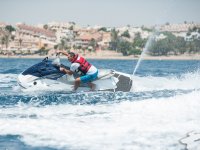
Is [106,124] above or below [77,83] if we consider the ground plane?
below

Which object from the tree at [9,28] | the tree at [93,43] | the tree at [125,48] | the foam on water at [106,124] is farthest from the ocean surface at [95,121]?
→ the tree at [9,28]

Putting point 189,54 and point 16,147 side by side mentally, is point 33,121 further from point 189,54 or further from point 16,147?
point 189,54

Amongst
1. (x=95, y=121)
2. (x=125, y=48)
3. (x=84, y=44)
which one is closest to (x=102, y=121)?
(x=95, y=121)

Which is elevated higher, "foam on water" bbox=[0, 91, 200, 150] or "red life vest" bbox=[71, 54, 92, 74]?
"red life vest" bbox=[71, 54, 92, 74]

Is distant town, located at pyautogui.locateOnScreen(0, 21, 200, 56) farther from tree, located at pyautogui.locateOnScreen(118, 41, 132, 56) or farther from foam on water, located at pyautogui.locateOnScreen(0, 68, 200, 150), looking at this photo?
foam on water, located at pyautogui.locateOnScreen(0, 68, 200, 150)

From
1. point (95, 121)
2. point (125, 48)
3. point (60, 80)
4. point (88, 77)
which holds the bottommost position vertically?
point (125, 48)

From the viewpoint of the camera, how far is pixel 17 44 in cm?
12525

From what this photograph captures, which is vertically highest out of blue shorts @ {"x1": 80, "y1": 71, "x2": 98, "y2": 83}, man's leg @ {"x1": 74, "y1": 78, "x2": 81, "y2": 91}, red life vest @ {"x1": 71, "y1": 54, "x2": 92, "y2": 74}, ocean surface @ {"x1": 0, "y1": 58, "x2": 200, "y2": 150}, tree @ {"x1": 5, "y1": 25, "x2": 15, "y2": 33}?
tree @ {"x1": 5, "y1": 25, "x2": 15, "y2": 33}

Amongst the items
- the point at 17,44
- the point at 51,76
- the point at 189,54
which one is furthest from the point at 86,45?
the point at 51,76

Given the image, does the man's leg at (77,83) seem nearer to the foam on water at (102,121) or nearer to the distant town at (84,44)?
the foam on water at (102,121)

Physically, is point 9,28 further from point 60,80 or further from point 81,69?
point 81,69

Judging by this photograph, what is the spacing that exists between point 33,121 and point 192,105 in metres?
4.21

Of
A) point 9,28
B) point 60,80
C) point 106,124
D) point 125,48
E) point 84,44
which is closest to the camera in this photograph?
point 106,124

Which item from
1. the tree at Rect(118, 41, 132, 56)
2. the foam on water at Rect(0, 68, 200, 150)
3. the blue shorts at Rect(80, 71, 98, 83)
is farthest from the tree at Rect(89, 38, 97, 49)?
the foam on water at Rect(0, 68, 200, 150)
